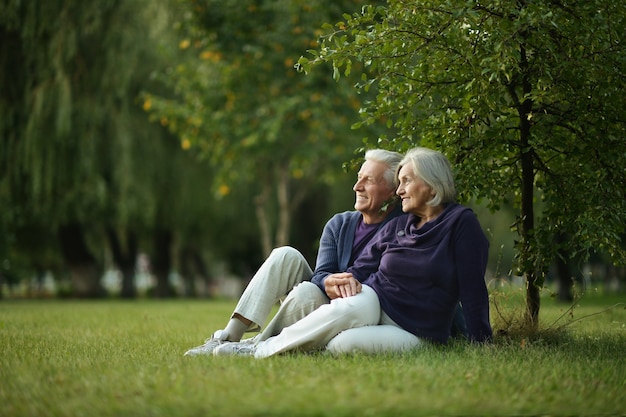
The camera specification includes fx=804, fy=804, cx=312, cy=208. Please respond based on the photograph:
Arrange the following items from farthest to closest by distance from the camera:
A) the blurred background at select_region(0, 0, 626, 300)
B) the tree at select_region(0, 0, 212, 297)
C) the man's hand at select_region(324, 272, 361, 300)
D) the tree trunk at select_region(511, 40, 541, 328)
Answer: the tree at select_region(0, 0, 212, 297) < the blurred background at select_region(0, 0, 626, 300) < the tree trunk at select_region(511, 40, 541, 328) < the man's hand at select_region(324, 272, 361, 300)

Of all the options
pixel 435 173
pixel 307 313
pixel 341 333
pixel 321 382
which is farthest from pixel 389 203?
pixel 321 382

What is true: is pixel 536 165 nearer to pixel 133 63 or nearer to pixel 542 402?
pixel 542 402

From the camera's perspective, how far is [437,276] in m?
5.59

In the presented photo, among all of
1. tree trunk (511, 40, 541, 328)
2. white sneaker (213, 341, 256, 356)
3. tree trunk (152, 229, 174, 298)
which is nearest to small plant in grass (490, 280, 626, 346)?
tree trunk (511, 40, 541, 328)

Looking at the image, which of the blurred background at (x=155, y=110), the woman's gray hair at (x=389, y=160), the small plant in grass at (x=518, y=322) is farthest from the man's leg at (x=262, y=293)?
the blurred background at (x=155, y=110)

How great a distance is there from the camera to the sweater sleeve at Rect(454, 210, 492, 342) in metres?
5.48

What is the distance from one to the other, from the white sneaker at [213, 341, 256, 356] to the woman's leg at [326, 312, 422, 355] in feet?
1.87

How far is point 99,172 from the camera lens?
20250 mm

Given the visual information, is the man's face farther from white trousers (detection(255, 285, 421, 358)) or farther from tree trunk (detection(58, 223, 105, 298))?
tree trunk (detection(58, 223, 105, 298))

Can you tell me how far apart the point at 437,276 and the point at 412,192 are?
62 centimetres

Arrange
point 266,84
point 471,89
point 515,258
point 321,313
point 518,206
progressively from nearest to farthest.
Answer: point 321,313 → point 471,89 → point 515,258 → point 518,206 → point 266,84

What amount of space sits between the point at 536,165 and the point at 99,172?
15129 mm

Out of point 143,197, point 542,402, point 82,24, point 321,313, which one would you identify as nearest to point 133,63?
point 82,24

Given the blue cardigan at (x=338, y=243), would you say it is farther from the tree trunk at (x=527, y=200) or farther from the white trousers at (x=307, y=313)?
the tree trunk at (x=527, y=200)
